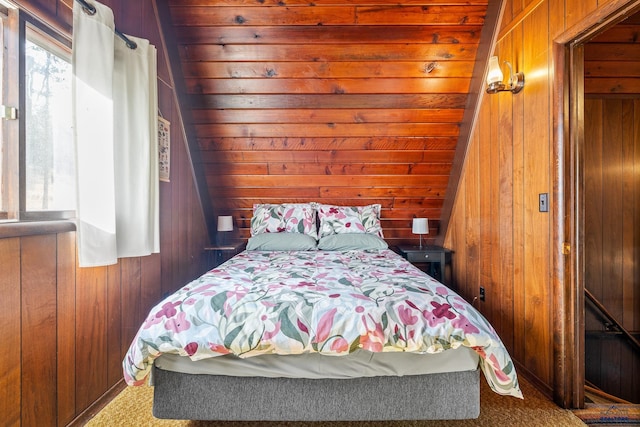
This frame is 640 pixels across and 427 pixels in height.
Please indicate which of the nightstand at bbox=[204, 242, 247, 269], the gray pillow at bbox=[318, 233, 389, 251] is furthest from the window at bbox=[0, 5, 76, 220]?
the gray pillow at bbox=[318, 233, 389, 251]

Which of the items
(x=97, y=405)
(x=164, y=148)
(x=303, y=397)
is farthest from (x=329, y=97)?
(x=97, y=405)

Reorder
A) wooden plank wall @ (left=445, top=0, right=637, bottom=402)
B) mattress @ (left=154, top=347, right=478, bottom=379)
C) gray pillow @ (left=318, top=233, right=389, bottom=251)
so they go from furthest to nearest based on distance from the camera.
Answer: gray pillow @ (left=318, top=233, right=389, bottom=251) < wooden plank wall @ (left=445, top=0, right=637, bottom=402) < mattress @ (left=154, top=347, right=478, bottom=379)

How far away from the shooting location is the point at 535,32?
1.76 m

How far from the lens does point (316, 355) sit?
1.31 metres

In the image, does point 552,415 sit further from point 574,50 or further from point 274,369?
point 574,50

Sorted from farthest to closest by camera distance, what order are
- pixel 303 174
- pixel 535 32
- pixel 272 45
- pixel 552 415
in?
pixel 303 174
pixel 272 45
pixel 535 32
pixel 552 415

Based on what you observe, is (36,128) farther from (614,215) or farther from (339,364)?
(614,215)

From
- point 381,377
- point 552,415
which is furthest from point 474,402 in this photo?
point 552,415

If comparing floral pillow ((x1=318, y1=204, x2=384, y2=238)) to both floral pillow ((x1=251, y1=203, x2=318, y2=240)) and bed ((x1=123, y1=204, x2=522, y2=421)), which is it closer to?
floral pillow ((x1=251, y1=203, x2=318, y2=240))

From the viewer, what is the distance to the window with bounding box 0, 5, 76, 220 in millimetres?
1221

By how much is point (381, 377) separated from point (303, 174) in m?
2.11

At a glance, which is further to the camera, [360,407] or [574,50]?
[574,50]

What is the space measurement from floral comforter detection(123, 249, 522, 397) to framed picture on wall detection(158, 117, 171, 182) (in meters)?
1.22

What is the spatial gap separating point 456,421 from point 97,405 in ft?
5.83
